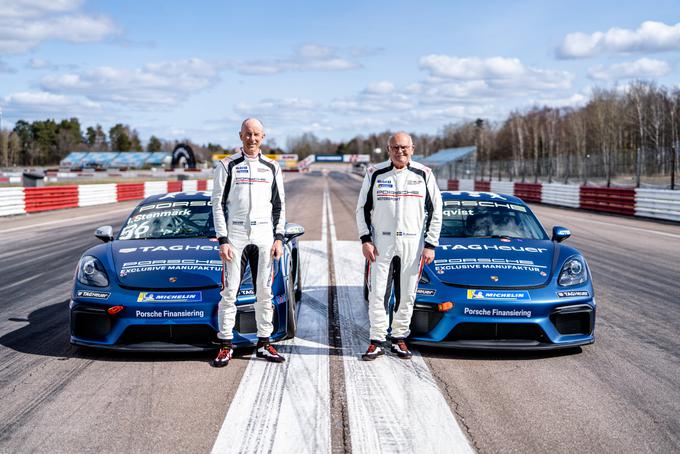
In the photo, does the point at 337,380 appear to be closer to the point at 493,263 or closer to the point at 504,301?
the point at 504,301

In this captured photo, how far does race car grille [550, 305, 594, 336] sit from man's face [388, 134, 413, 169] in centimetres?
157

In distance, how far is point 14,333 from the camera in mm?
5500

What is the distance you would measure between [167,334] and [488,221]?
131 inches

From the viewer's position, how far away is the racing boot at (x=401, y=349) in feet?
15.5

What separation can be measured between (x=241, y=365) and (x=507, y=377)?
1.87m

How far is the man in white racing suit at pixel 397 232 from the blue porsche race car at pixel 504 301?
0.57ft

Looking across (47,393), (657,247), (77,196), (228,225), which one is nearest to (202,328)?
(228,225)

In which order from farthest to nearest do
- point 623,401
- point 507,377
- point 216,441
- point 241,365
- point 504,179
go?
point 504,179
point 241,365
point 507,377
point 623,401
point 216,441

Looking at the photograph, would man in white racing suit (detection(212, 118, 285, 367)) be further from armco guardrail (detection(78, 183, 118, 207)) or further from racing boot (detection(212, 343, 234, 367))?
armco guardrail (detection(78, 183, 118, 207))

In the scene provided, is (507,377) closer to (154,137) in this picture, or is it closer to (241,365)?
(241,365)

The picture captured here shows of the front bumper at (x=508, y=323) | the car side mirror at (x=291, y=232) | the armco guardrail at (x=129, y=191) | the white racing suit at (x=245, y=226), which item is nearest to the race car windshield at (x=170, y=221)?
the car side mirror at (x=291, y=232)

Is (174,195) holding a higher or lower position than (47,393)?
higher

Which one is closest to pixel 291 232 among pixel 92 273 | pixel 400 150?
pixel 400 150

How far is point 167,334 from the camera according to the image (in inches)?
179
